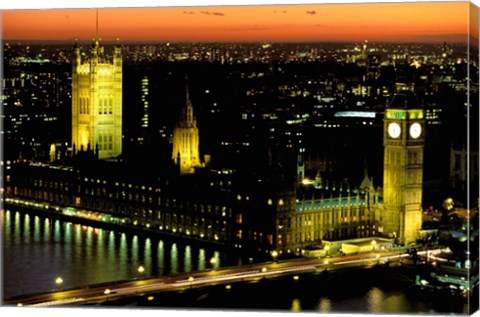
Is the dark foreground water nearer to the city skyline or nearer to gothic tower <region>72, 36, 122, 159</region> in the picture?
gothic tower <region>72, 36, 122, 159</region>

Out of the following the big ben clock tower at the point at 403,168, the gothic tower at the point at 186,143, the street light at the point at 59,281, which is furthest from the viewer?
the gothic tower at the point at 186,143

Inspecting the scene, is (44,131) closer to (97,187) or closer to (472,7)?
(97,187)

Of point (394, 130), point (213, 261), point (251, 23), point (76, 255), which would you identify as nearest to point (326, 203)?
point (394, 130)

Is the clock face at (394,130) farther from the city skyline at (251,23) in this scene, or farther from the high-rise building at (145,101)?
the city skyline at (251,23)

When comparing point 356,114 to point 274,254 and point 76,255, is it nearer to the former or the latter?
point 274,254

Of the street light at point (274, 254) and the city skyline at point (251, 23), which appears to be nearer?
the city skyline at point (251, 23)

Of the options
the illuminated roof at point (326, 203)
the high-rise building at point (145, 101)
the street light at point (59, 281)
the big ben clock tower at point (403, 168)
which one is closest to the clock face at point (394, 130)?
the big ben clock tower at point (403, 168)

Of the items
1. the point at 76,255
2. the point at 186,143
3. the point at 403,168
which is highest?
the point at 186,143

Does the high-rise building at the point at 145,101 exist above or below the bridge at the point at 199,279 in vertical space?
above

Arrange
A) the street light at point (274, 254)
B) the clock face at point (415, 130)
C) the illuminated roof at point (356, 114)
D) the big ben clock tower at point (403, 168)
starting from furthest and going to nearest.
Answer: the clock face at point (415, 130) → the big ben clock tower at point (403, 168) → the street light at point (274, 254) → the illuminated roof at point (356, 114)
